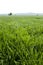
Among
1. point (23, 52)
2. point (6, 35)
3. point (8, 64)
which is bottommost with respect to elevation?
point (8, 64)

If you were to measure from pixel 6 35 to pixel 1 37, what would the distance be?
0.54ft

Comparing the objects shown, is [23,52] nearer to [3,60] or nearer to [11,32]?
[3,60]

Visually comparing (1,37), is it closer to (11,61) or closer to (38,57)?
(11,61)

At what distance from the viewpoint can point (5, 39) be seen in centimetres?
434

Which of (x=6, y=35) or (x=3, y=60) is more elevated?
(x=6, y=35)

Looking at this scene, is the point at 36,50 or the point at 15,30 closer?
the point at 36,50

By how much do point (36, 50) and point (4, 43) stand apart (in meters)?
0.85

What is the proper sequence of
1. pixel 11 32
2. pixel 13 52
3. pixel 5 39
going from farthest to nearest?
pixel 11 32, pixel 5 39, pixel 13 52

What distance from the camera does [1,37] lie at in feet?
14.8

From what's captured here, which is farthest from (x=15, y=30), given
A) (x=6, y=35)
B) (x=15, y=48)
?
(x=15, y=48)

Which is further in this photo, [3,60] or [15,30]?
[15,30]

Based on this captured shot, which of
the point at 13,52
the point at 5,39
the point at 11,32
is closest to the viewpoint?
the point at 13,52

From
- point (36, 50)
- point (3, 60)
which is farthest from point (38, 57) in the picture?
point (3, 60)

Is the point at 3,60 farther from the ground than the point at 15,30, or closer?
closer
